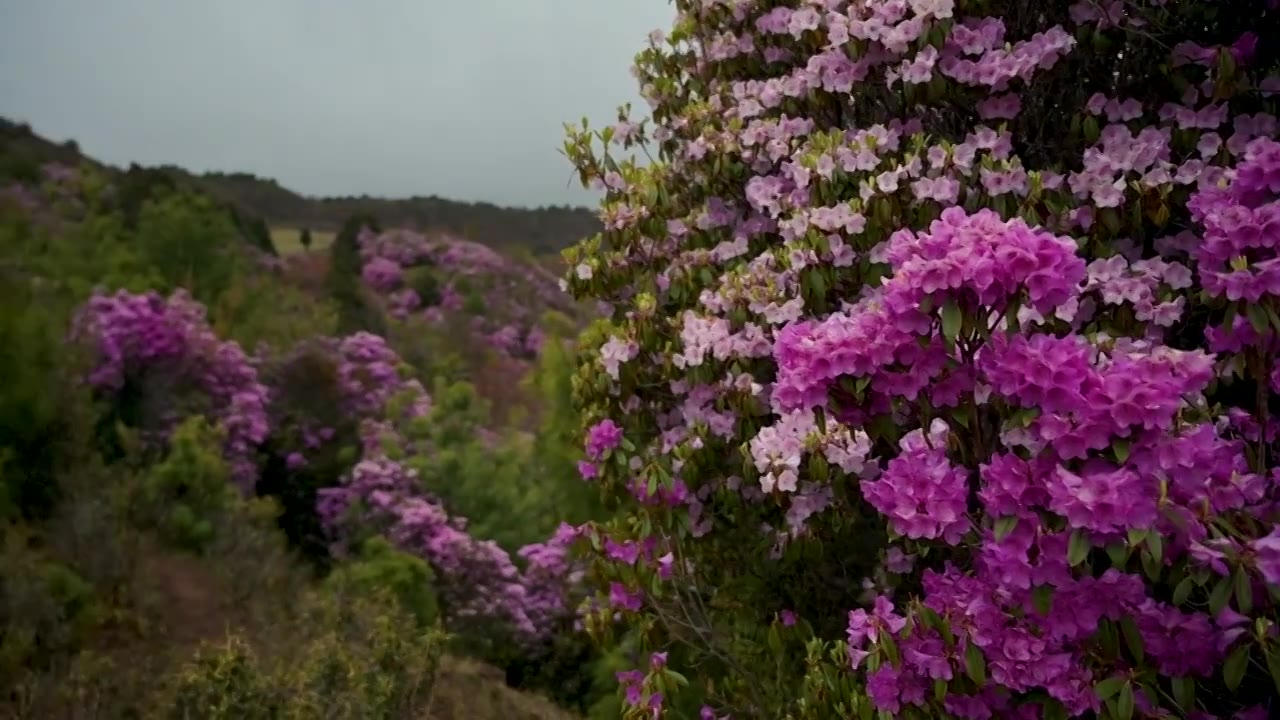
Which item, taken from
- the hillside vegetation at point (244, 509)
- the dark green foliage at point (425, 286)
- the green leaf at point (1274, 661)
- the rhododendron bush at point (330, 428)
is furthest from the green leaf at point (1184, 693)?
the dark green foliage at point (425, 286)

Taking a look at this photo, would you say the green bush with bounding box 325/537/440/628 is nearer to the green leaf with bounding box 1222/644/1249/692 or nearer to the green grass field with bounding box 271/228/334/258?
the green leaf with bounding box 1222/644/1249/692

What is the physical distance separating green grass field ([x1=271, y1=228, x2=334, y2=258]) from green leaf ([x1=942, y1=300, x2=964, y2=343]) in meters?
29.1

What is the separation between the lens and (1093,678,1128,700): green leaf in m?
2.47

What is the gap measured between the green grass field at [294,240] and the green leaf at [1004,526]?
1149 inches

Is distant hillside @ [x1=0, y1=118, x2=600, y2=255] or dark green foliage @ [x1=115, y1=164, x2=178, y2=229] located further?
distant hillside @ [x1=0, y1=118, x2=600, y2=255]

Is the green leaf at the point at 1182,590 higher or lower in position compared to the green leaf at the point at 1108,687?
higher

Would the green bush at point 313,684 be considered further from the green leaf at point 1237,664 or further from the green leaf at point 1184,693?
the green leaf at point 1237,664

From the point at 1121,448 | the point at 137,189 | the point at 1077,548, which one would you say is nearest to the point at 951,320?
the point at 1121,448

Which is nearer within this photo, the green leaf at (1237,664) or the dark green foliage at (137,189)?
the green leaf at (1237,664)

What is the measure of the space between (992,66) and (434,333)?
69.8 ft

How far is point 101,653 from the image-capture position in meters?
7.70

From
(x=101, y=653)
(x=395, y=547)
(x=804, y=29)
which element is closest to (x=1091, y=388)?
(x=804, y=29)

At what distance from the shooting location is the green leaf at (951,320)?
94.6 inches

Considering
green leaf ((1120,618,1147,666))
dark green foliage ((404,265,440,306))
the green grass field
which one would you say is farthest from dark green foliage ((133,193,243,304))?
green leaf ((1120,618,1147,666))
